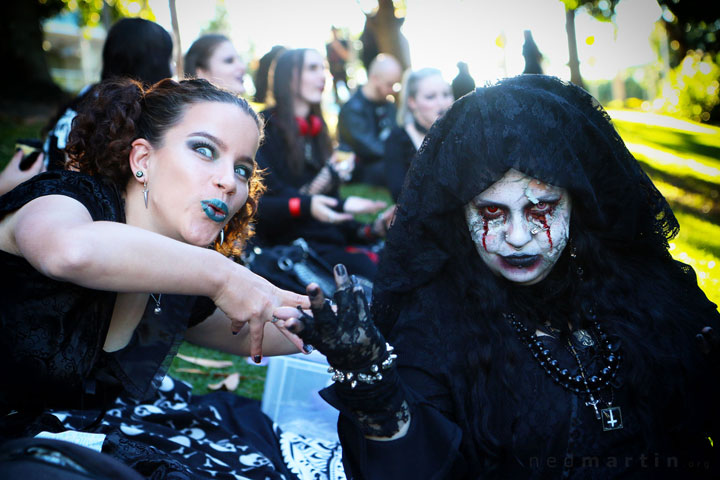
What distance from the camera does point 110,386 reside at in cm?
233

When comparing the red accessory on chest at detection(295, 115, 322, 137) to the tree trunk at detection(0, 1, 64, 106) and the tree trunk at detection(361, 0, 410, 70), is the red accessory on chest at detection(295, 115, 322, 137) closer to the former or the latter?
the tree trunk at detection(361, 0, 410, 70)

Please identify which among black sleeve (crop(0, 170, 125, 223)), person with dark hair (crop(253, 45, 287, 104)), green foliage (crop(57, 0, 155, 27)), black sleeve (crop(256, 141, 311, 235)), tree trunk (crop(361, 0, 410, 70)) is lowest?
black sleeve (crop(256, 141, 311, 235))

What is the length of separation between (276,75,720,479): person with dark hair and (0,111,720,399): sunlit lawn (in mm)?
2149

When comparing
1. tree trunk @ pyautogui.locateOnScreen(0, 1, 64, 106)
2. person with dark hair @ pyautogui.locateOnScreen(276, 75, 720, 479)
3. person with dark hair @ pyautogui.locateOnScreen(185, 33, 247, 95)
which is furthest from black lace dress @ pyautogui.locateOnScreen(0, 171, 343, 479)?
tree trunk @ pyautogui.locateOnScreen(0, 1, 64, 106)

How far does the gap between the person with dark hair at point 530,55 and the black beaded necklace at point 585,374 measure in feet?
4.05

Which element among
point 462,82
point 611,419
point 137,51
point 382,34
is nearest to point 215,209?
point 611,419

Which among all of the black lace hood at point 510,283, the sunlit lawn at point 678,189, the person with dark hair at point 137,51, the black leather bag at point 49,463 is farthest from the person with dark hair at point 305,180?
the black leather bag at point 49,463

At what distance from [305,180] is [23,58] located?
8941 millimetres

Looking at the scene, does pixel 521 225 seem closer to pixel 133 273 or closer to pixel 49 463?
pixel 133 273

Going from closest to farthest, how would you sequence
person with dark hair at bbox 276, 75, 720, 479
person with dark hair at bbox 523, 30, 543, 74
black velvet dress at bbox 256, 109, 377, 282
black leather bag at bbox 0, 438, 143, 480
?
black leather bag at bbox 0, 438, 143, 480 → person with dark hair at bbox 276, 75, 720, 479 → person with dark hair at bbox 523, 30, 543, 74 → black velvet dress at bbox 256, 109, 377, 282

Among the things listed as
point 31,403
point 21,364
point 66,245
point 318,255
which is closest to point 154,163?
point 66,245

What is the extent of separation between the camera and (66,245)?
63.7 inches

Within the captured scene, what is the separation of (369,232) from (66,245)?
442 centimetres

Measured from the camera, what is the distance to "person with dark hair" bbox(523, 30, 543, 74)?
2.62 metres
